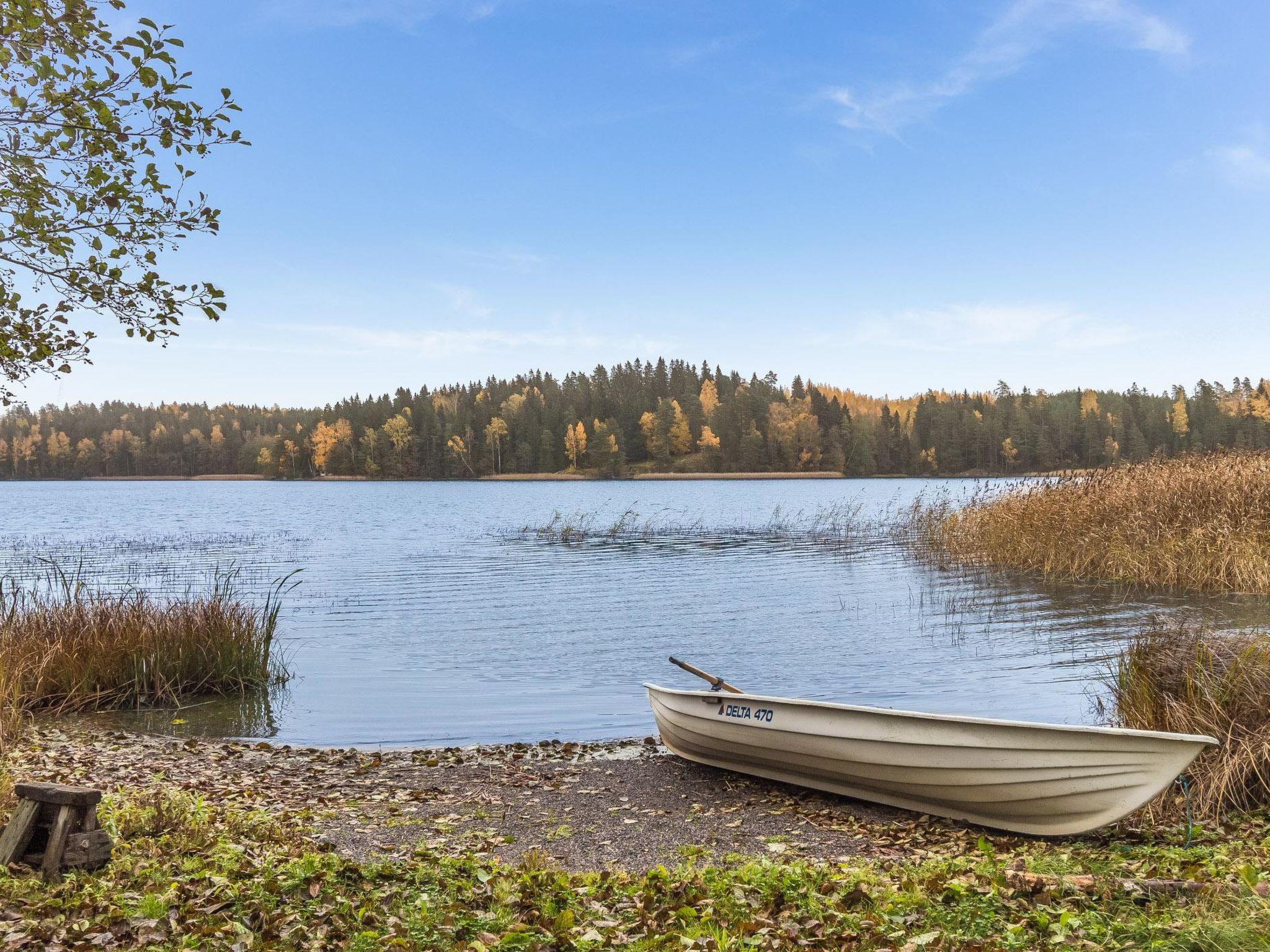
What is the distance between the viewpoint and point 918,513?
3503cm

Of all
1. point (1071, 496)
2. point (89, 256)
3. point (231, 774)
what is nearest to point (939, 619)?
point (1071, 496)

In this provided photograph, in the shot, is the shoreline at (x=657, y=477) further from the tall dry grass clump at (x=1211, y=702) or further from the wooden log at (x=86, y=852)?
the wooden log at (x=86, y=852)

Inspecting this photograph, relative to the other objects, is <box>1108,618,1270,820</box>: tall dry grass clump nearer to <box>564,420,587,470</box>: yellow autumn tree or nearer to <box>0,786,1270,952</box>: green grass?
<box>0,786,1270,952</box>: green grass

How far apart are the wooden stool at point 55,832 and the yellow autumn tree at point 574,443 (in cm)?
13424

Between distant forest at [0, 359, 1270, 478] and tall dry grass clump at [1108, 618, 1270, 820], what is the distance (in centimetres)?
12578

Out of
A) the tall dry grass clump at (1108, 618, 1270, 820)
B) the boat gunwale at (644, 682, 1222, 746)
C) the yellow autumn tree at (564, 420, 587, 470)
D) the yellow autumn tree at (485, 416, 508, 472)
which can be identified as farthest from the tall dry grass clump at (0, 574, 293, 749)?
the yellow autumn tree at (485, 416, 508, 472)

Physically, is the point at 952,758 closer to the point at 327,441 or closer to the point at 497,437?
the point at 497,437

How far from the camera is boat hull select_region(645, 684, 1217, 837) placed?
6637mm

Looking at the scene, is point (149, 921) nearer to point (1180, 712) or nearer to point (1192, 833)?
point (1192, 833)

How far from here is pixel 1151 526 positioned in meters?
21.6

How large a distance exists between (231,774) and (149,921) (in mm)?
4790

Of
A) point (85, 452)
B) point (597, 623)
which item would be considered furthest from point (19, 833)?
point (85, 452)

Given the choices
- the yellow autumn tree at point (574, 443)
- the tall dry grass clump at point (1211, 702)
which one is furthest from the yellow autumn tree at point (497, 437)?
the tall dry grass clump at point (1211, 702)

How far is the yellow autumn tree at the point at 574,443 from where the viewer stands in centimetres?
14038
